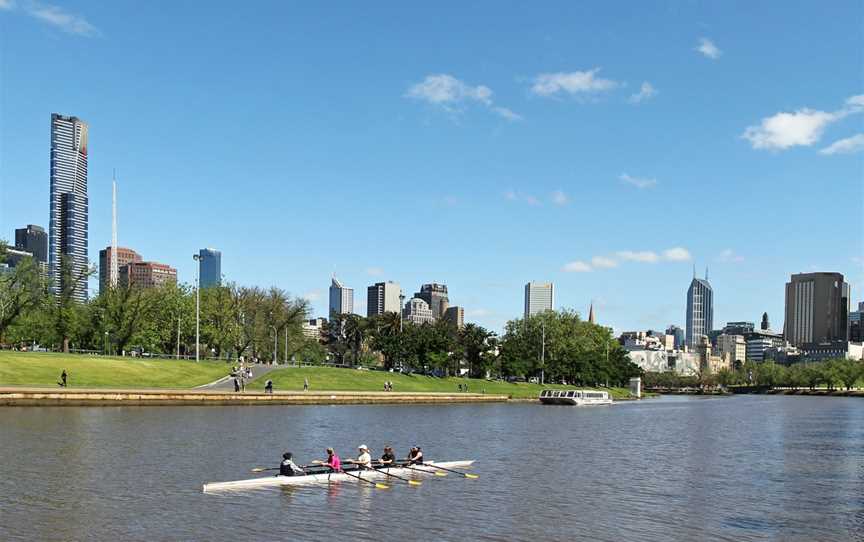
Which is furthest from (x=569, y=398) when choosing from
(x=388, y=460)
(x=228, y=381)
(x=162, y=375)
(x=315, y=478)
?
(x=315, y=478)

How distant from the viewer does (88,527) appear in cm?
2964

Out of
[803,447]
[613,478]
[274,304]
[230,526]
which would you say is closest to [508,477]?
[613,478]

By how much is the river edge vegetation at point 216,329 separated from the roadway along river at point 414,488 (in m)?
58.2

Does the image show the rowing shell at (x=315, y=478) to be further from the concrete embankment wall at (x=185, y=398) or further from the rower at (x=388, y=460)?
the concrete embankment wall at (x=185, y=398)

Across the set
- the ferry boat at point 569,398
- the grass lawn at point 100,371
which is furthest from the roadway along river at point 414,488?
the ferry boat at point 569,398

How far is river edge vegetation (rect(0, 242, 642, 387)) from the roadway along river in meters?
58.2

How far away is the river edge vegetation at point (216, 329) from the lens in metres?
129

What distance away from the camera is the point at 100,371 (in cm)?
9531

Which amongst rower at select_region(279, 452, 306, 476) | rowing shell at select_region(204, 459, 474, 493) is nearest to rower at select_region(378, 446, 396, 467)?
rowing shell at select_region(204, 459, 474, 493)

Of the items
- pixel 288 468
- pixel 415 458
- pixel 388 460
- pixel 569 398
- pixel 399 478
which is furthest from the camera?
pixel 569 398

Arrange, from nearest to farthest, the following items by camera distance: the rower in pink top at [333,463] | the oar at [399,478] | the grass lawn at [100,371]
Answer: the rower in pink top at [333,463], the oar at [399,478], the grass lawn at [100,371]

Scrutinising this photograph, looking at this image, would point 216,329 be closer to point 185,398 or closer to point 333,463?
point 185,398

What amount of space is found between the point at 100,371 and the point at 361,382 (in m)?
41.5

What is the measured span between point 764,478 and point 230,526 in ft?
111
